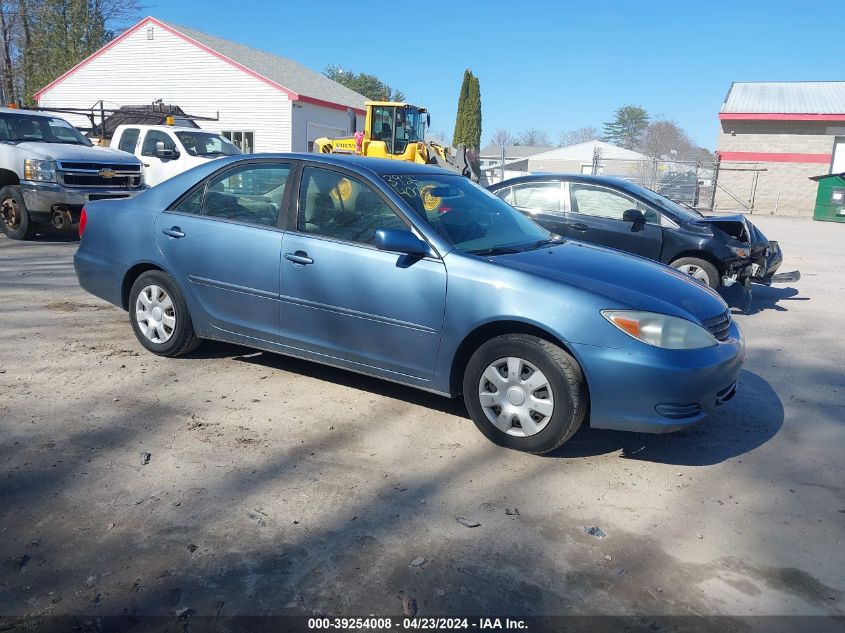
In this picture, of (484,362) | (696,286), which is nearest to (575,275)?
(484,362)

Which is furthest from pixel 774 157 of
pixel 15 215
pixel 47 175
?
pixel 15 215

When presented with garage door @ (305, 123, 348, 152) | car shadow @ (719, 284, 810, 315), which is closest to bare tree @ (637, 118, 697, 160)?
garage door @ (305, 123, 348, 152)

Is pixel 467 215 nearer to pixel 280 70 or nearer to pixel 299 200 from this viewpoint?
pixel 299 200

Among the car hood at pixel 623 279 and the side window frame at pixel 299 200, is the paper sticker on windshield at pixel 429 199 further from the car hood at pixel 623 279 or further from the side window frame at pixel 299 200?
the car hood at pixel 623 279

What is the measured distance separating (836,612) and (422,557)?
163 centimetres

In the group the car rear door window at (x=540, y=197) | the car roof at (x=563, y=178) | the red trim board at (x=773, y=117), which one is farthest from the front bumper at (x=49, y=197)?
the red trim board at (x=773, y=117)

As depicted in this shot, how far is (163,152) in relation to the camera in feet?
45.5

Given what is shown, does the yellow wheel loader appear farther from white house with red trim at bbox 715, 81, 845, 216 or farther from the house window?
white house with red trim at bbox 715, 81, 845, 216

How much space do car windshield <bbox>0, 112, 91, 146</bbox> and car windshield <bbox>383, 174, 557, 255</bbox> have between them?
925 cm

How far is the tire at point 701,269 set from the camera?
7969 millimetres

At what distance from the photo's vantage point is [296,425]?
4.24 metres

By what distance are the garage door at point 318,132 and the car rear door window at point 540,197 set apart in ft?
69.5

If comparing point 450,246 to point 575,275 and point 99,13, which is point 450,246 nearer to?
point 575,275

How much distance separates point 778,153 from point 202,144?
1077 inches
